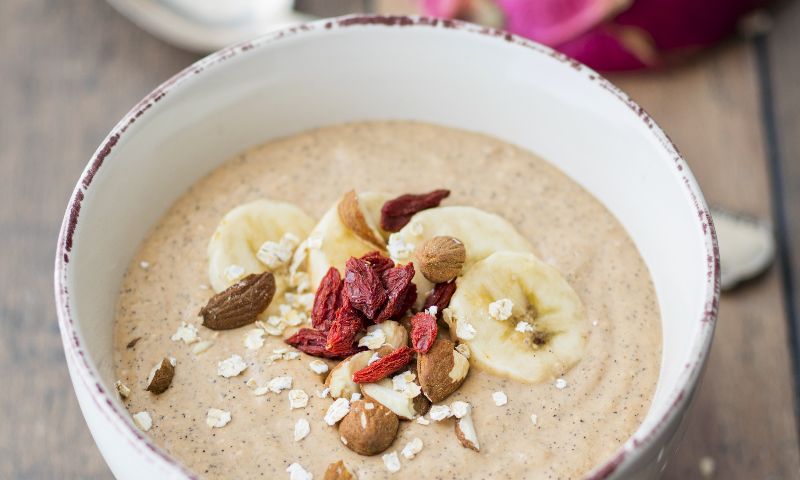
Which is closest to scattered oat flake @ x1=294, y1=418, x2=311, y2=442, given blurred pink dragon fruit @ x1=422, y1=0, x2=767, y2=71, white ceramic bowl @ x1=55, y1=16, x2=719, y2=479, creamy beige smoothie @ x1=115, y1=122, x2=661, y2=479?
creamy beige smoothie @ x1=115, y1=122, x2=661, y2=479

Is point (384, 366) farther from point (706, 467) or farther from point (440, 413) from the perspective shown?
point (706, 467)

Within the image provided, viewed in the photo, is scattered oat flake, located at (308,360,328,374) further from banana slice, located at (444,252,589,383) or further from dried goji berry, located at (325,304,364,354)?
banana slice, located at (444,252,589,383)

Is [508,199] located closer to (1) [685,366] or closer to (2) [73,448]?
(1) [685,366]

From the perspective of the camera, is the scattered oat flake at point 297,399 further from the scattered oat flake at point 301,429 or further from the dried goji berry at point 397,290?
the dried goji berry at point 397,290

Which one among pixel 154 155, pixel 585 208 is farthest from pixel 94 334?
pixel 585 208

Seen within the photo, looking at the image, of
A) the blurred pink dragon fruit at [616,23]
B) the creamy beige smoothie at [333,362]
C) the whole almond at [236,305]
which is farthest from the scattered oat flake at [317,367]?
the blurred pink dragon fruit at [616,23]

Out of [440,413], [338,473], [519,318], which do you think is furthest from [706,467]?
[338,473]
